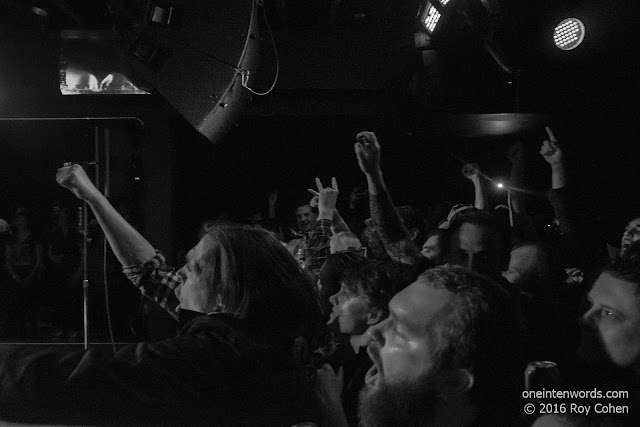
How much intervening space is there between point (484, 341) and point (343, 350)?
1.09 metres

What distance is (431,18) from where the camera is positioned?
4.08 m

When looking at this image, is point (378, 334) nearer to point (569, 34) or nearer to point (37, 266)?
point (569, 34)

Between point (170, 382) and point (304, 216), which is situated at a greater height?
point (304, 216)

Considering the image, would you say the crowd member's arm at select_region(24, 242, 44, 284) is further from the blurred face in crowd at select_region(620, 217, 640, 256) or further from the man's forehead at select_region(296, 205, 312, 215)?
the blurred face in crowd at select_region(620, 217, 640, 256)

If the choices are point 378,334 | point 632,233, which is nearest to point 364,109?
point 632,233

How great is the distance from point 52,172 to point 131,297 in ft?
6.39

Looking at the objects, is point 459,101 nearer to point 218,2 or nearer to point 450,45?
point 450,45

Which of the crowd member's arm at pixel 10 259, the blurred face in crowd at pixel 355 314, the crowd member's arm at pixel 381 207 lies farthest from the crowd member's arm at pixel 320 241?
the crowd member's arm at pixel 10 259

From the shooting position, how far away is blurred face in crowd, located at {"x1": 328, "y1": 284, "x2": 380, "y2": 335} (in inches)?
94.0

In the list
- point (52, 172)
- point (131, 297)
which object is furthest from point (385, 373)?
point (52, 172)

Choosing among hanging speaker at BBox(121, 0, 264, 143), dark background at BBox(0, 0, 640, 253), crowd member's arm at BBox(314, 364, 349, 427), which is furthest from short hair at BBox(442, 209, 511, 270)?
dark background at BBox(0, 0, 640, 253)

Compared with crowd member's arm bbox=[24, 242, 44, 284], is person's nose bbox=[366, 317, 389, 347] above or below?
above

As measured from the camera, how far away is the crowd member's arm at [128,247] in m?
2.13

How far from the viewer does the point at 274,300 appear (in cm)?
157
